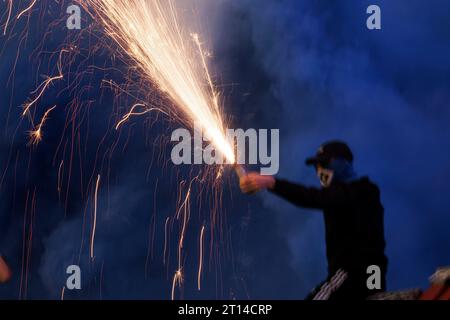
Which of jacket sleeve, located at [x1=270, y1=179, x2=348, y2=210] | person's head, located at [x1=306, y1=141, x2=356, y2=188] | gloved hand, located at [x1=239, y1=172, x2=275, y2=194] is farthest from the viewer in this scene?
person's head, located at [x1=306, y1=141, x2=356, y2=188]

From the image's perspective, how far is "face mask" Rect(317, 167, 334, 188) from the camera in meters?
5.36

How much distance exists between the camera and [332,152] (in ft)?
17.7

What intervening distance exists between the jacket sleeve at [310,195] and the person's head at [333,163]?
0.61 ft

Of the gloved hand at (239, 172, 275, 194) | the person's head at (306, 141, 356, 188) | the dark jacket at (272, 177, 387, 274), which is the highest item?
the person's head at (306, 141, 356, 188)

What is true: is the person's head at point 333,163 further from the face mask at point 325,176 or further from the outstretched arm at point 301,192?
the outstretched arm at point 301,192

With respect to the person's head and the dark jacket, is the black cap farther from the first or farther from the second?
the dark jacket

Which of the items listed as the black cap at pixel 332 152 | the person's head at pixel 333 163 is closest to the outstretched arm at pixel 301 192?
the person's head at pixel 333 163

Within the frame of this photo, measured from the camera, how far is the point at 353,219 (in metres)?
5.21

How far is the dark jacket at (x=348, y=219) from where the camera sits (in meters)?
5.09

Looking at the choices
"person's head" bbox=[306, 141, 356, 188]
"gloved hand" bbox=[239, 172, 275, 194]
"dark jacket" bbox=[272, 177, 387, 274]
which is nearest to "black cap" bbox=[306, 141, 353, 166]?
"person's head" bbox=[306, 141, 356, 188]

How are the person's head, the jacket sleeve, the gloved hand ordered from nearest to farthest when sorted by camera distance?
the jacket sleeve, the gloved hand, the person's head
